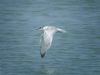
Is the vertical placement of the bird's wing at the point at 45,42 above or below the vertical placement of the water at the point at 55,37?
above

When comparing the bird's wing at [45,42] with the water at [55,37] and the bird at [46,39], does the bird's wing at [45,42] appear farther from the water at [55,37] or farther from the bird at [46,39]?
the water at [55,37]

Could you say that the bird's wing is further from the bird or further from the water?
the water

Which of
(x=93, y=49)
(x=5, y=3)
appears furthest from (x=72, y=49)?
(x=5, y=3)

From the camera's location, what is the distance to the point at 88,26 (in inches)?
845

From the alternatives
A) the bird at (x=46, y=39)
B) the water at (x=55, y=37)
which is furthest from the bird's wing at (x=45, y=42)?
the water at (x=55, y=37)

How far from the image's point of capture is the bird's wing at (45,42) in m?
15.9

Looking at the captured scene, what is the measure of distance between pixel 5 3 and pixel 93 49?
18.4ft

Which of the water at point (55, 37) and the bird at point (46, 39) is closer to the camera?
the bird at point (46, 39)

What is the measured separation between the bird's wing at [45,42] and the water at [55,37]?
149cm

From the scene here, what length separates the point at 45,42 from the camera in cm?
1602

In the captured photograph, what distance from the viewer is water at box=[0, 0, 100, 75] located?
17984 mm

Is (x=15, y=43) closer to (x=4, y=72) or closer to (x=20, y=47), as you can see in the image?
(x=20, y=47)

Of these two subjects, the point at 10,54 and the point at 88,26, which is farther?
the point at 88,26

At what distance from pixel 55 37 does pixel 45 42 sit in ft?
14.1
